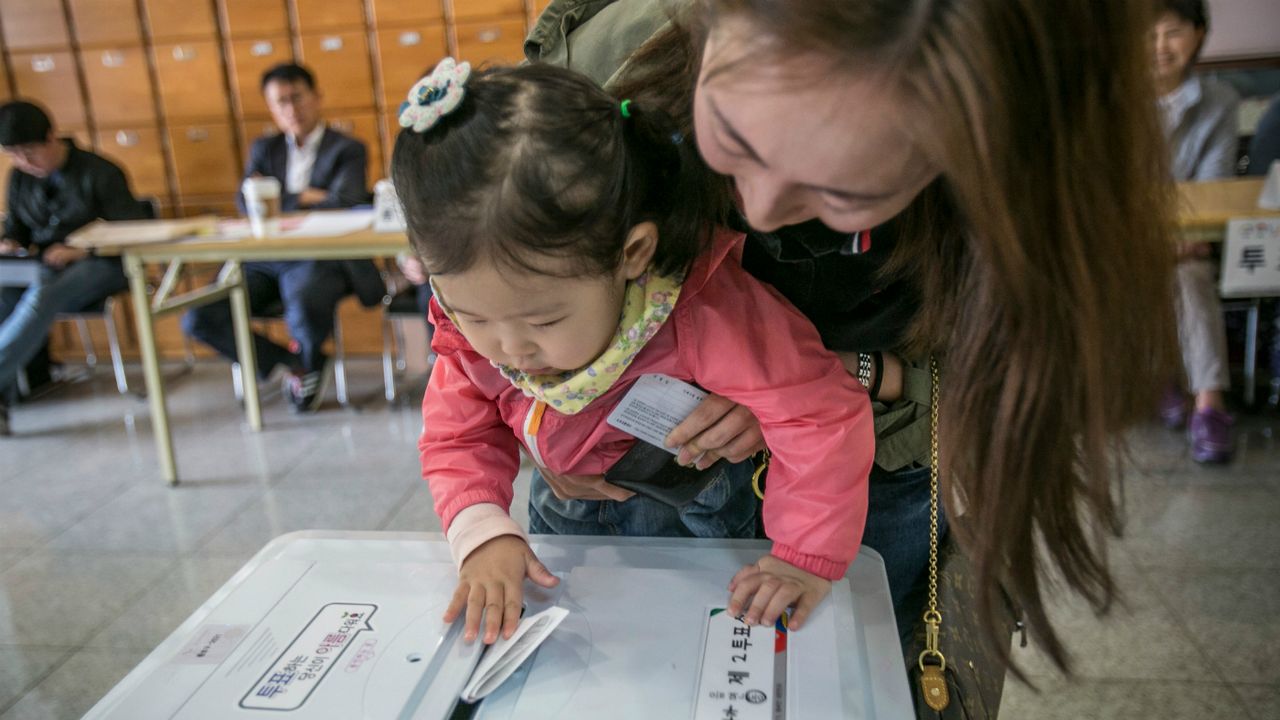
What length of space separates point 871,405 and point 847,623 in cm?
21

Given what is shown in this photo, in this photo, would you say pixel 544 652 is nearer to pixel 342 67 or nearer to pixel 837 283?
pixel 837 283

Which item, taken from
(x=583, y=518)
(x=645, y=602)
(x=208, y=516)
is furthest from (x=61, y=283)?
(x=645, y=602)

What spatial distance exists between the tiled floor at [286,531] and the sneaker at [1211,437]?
0.05 meters

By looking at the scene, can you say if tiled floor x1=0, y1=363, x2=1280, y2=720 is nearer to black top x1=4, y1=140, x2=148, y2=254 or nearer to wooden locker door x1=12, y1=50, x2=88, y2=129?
black top x1=4, y1=140, x2=148, y2=254

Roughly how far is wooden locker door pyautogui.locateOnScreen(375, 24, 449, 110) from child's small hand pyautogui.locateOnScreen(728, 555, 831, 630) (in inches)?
153

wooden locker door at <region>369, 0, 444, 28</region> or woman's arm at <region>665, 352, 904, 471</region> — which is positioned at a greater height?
wooden locker door at <region>369, 0, 444, 28</region>

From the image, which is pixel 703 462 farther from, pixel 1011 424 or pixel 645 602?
pixel 1011 424

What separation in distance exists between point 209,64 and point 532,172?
4.34 meters

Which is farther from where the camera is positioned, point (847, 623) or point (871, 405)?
point (871, 405)

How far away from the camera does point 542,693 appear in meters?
0.64

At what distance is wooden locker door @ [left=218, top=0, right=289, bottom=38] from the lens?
4.27m

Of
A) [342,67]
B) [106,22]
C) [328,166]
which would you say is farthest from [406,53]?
[106,22]

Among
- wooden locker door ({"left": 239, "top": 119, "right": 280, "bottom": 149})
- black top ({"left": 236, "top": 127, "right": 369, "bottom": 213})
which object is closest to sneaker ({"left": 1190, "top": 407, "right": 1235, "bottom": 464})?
black top ({"left": 236, "top": 127, "right": 369, "bottom": 213})

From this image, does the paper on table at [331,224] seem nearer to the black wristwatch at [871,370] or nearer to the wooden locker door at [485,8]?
the wooden locker door at [485,8]
